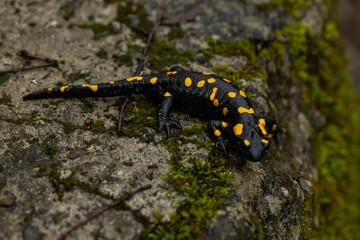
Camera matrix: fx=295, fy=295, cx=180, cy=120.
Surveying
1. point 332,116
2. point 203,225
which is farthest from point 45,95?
point 332,116

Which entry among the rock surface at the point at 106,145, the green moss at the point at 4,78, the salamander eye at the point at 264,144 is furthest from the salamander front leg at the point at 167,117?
the green moss at the point at 4,78

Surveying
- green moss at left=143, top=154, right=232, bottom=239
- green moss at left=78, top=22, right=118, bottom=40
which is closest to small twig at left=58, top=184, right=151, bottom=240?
green moss at left=143, top=154, right=232, bottom=239

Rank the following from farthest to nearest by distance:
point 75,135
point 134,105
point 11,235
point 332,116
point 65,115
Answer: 1. point 332,116
2. point 134,105
3. point 65,115
4. point 75,135
5. point 11,235

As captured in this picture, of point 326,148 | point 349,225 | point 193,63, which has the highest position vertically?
point 193,63

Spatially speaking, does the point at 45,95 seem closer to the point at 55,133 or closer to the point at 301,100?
the point at 55,133

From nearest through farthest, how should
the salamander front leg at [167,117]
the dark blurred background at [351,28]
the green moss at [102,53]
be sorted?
the salamander front leg at [167,117]
the green moss at [102,53]
the dark blurred background at [351,28]

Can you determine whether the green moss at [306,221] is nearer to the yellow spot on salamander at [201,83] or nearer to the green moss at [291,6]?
the yellow spot on salamander at [201,83]
